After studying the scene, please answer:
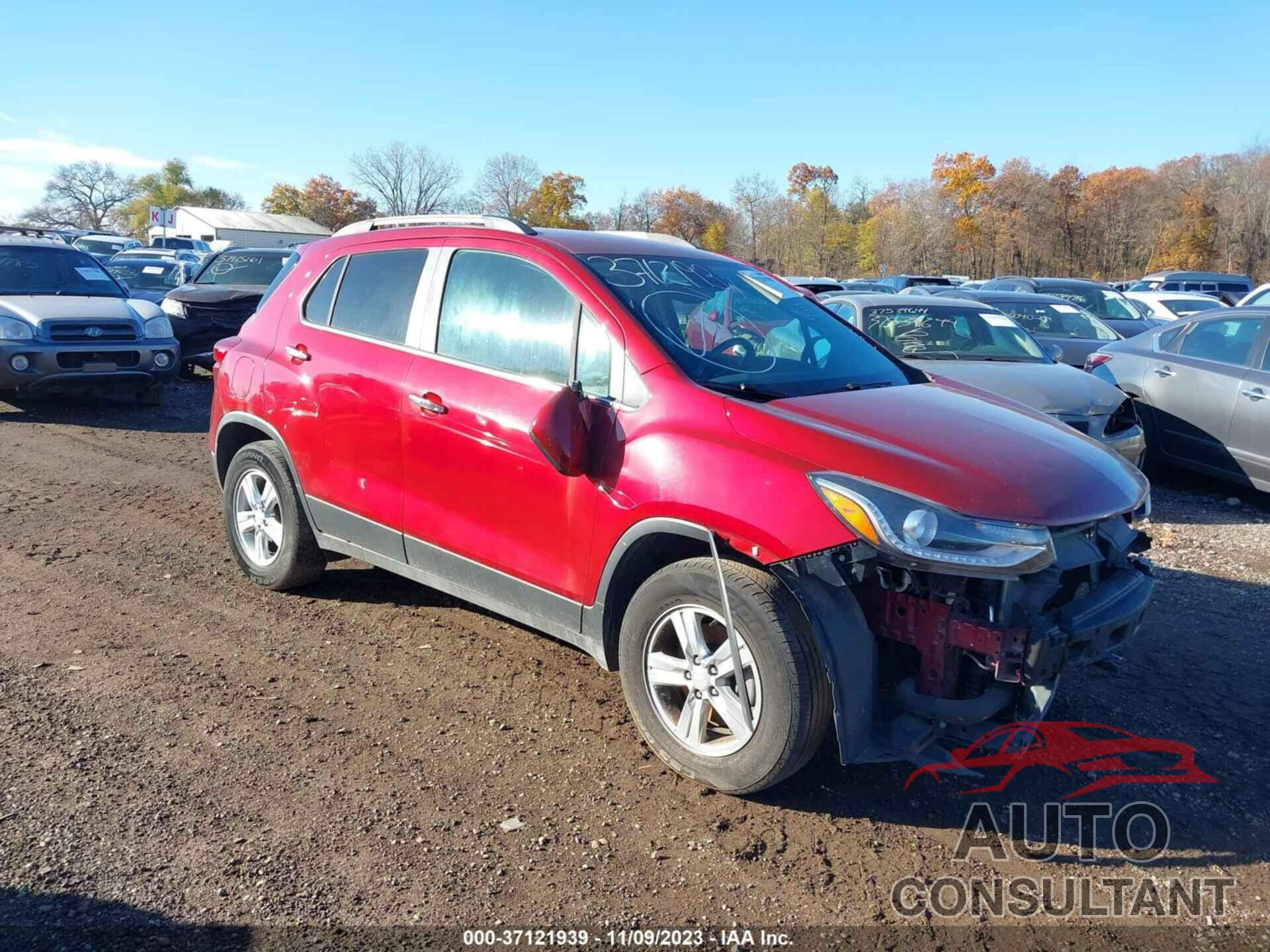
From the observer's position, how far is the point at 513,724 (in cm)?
399

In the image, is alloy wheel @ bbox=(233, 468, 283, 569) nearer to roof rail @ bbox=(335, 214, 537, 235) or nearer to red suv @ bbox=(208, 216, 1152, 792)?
red suv @ bbox=(208, 216, 1152, 792)

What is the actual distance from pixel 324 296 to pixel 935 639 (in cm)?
350

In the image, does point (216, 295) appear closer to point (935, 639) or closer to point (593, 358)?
point (593, 358)

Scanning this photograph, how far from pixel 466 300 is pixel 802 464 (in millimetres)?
1877

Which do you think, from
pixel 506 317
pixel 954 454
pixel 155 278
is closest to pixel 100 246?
pixel 155 278

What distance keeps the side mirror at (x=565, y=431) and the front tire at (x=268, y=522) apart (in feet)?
6.57

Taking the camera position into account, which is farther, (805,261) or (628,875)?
(805,261)

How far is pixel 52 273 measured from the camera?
11.0 metres

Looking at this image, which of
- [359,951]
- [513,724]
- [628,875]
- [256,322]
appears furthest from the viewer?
[256,322]

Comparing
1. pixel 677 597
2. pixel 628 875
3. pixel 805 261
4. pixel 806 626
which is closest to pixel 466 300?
pixel 677 597

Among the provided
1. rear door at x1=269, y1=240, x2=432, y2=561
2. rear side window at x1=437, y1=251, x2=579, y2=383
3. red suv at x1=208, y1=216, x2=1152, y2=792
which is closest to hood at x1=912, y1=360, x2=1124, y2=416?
red suv at x1=208, y1=216, x2=1152, y2=792

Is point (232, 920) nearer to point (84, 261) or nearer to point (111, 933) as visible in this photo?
point (111, 933)

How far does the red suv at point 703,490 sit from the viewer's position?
3129 millimetres

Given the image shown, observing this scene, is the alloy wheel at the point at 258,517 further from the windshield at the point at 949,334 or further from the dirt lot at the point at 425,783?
the windshield at the point at 949,334
